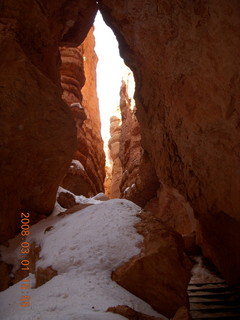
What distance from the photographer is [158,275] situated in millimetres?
5645

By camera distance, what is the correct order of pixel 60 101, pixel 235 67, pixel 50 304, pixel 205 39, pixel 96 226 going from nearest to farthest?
pixel 50 304 → pixel 235 67 → pixel 205 39 → pixel 96 226 → pixel 60 101

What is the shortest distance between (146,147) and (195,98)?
496cm

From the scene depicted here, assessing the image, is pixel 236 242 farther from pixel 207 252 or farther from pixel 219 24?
pixel 219 24

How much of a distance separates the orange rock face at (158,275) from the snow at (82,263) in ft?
0.65

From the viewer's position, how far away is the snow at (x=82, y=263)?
4344mm

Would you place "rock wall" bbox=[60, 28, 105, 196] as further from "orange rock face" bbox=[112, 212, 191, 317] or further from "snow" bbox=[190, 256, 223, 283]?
"orange rock face" bbox=[112, 212, 191, 317]

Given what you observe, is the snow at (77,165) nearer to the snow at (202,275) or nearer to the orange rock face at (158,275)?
the snow at (202,275)

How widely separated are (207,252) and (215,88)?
658 cm

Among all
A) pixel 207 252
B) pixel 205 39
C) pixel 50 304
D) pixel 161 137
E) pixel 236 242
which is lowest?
pixel 207 252

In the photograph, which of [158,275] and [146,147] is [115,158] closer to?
[146,147]

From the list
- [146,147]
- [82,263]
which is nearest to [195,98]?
[82,263]

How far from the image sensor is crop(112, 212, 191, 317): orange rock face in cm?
538

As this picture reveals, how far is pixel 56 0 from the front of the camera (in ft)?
33.7

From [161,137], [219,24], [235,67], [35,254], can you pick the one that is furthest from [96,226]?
[219,24]
